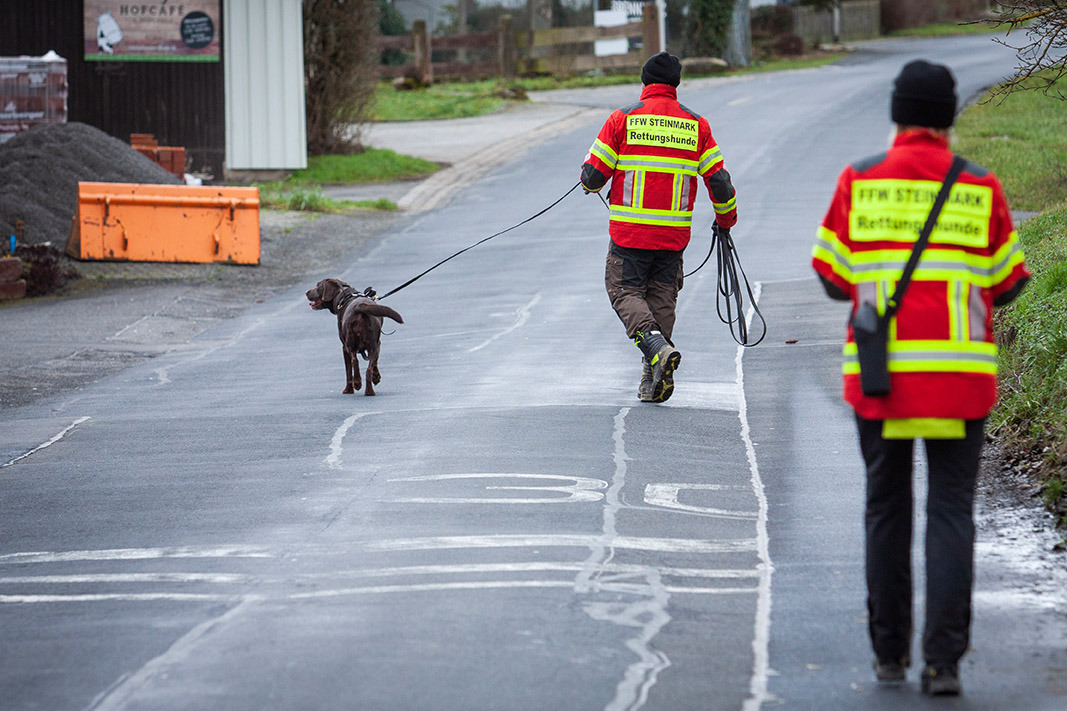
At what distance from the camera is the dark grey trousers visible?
909 centimetres

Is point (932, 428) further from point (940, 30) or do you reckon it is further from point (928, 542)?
point (940, 30)

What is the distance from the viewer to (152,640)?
4938 millimetres

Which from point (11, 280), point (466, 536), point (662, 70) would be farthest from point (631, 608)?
point (11, 280)

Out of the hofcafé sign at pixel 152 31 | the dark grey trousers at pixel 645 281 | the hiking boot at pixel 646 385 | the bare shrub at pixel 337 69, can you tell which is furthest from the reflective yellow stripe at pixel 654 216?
the bare shrub at pixel 337 69

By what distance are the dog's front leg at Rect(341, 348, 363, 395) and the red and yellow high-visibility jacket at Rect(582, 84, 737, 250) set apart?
1945mm

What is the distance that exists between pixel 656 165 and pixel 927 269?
4.82 metres

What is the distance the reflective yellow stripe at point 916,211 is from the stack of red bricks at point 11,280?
41.2 feet

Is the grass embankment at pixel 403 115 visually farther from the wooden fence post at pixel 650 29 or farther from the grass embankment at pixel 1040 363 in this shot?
the grass embankment at pixel 1040 363

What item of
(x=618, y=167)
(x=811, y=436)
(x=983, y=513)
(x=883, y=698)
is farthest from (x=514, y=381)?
(x=883, y=698)

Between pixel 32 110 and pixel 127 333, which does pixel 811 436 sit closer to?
pixel 127 333

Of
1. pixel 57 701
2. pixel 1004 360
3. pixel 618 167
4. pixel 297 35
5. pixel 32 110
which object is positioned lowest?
pixel 57 701

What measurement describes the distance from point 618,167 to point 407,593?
4296mm

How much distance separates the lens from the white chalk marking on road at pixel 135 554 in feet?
19.7

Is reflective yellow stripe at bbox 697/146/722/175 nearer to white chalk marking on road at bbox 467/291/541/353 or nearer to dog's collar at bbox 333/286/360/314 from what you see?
dog's collar at bbox 333/286/360/314
